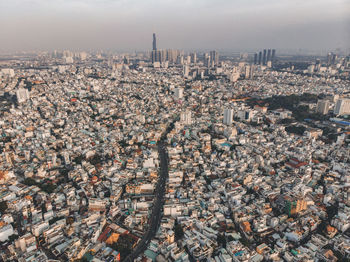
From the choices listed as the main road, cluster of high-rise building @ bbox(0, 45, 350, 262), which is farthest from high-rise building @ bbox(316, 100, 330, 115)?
the main road

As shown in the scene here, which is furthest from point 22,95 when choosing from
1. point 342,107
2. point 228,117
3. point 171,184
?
point 342,107

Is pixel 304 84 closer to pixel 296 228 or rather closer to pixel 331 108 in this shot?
pixel 331 108

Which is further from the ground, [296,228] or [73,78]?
[73,78]

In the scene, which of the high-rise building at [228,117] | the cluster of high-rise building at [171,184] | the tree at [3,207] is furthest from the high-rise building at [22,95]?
the high-rise building at [228,117]

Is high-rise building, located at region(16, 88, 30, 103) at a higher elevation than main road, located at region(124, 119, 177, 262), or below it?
higher

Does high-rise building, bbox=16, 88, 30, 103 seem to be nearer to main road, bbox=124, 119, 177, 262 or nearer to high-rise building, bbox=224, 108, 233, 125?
main road, bbox=124, 119, 177, 262

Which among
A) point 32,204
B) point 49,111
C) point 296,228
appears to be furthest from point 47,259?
point 49,111

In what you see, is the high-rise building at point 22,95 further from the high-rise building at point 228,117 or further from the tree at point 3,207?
the high-rise building at point 228,117

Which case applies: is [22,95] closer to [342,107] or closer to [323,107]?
[323,107]

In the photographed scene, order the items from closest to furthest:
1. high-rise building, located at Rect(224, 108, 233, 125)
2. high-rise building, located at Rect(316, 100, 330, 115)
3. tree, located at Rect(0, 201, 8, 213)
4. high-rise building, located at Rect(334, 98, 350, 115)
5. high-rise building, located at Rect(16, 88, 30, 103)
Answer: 1. tree, located at Rect(0, 201, 8, 213)
2. high-rise building, located at Rect(224, 108, 233, 125)
3. high-rise building, located at Rect(334, 98, 350, 115)
4. high-rise building, located at Rect(316, 100, 330, 115)
5. high-rise building, located at Rect(16, 88, 30, 103)
